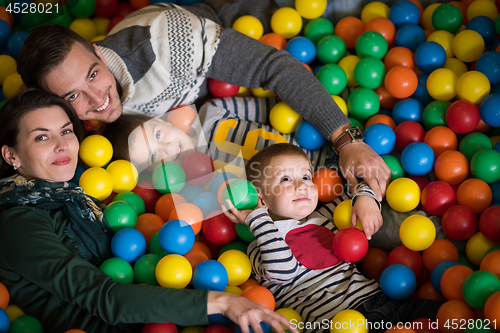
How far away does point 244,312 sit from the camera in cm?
117

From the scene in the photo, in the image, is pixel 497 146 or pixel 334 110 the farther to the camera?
pixel 334 110

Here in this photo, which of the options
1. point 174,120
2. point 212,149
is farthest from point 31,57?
point 212,149

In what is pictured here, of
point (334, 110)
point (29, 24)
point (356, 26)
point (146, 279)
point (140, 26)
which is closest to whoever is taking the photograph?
point (146, 279)

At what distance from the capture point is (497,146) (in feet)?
5.51

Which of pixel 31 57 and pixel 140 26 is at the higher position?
pixel 140 26

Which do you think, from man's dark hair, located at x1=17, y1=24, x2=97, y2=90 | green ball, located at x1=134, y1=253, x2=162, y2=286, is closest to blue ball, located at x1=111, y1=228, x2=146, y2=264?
green ball, located at x1=134, y1=253, x2=162, y2=286

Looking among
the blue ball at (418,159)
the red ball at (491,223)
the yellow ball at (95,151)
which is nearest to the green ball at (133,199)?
the yellow ball at (95,151)

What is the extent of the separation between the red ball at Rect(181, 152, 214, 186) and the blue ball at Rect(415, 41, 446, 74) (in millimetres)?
1144

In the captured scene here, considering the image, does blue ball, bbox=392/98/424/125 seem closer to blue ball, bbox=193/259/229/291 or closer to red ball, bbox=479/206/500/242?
red ball, bbox=479/206/500/242

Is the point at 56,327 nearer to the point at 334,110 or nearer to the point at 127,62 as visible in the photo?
the point at 127,62

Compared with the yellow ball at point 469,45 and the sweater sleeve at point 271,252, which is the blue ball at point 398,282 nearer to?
the sweater sleeve at point 271,252

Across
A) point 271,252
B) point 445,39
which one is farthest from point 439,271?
point 445,39

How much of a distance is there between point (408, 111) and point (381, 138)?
0.29 metres

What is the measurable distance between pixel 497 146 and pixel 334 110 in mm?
667
